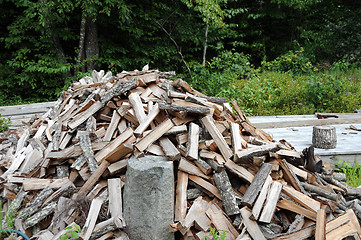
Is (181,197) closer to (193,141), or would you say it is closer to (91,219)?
(193,141)

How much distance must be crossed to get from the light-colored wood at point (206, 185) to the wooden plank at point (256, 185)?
0.25m

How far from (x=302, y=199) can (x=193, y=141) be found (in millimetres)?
1106

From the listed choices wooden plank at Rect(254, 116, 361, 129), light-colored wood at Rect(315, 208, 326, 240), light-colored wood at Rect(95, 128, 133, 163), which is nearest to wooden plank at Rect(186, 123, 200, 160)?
light-colored wood at Rect(95, 128, 133, 163)

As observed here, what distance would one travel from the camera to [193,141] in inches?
111

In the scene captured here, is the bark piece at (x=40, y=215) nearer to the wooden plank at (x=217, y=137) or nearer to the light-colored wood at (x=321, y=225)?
the wooden plank at (x=217, y=137)

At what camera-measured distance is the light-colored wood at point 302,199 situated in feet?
8.38

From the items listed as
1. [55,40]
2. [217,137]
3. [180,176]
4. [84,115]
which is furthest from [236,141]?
[55,40]

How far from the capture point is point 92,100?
3.51 m

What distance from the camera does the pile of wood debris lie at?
8.18ft

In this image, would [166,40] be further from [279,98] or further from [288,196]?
[288,196]

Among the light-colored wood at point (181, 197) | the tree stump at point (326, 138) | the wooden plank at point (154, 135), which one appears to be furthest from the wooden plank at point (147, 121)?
the tree stump at point (326, 138)

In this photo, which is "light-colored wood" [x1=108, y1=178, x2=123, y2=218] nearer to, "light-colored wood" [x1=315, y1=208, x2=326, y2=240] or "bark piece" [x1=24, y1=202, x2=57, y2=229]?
"bark piece" [x1=24, y1=202, x2=57, y2=229]

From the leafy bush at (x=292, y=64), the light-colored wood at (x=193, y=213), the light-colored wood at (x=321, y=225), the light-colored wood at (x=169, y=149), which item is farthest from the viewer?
the leafy bush at (x=292, y=64)

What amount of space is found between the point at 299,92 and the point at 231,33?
5.51 meters
